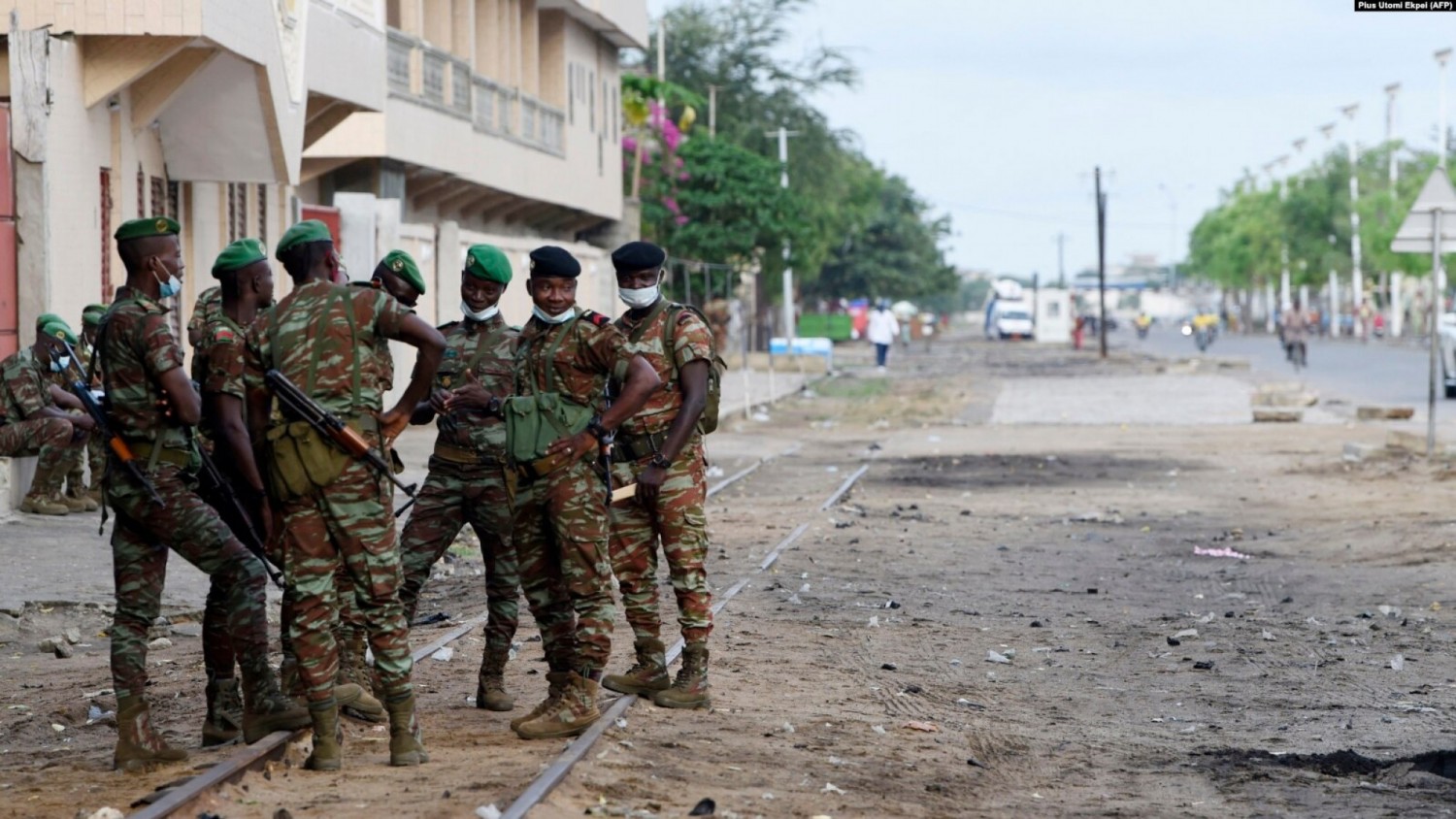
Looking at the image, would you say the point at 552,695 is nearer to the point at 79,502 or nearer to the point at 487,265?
the point at 487,265

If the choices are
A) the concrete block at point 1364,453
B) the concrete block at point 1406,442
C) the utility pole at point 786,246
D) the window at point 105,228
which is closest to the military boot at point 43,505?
the window at point 105,228

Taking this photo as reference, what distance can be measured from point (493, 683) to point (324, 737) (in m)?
1.26

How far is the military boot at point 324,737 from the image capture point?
708 centimetres

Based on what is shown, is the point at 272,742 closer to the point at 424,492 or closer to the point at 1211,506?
the point at 424,492

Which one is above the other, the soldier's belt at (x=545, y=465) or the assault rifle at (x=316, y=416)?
the assault rifle at (x=316, y=416)

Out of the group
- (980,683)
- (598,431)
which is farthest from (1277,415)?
(598,431)

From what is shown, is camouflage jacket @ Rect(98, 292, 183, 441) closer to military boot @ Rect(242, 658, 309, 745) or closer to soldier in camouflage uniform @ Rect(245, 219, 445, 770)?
soldier in camouflage uniform @ Rect(245, 219, 445, 770)

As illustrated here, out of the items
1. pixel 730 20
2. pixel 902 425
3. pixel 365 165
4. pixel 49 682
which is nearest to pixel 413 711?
pixel 49 682

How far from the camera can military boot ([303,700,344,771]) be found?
7.08 meters

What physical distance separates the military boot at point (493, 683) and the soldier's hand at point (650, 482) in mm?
849

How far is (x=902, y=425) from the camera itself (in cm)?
3073

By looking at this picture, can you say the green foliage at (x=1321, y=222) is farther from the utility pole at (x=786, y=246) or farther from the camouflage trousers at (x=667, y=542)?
the camouflage trousers at (x=667, y=542)

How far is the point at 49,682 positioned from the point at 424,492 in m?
2.32

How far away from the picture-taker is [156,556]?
7.32 metres
